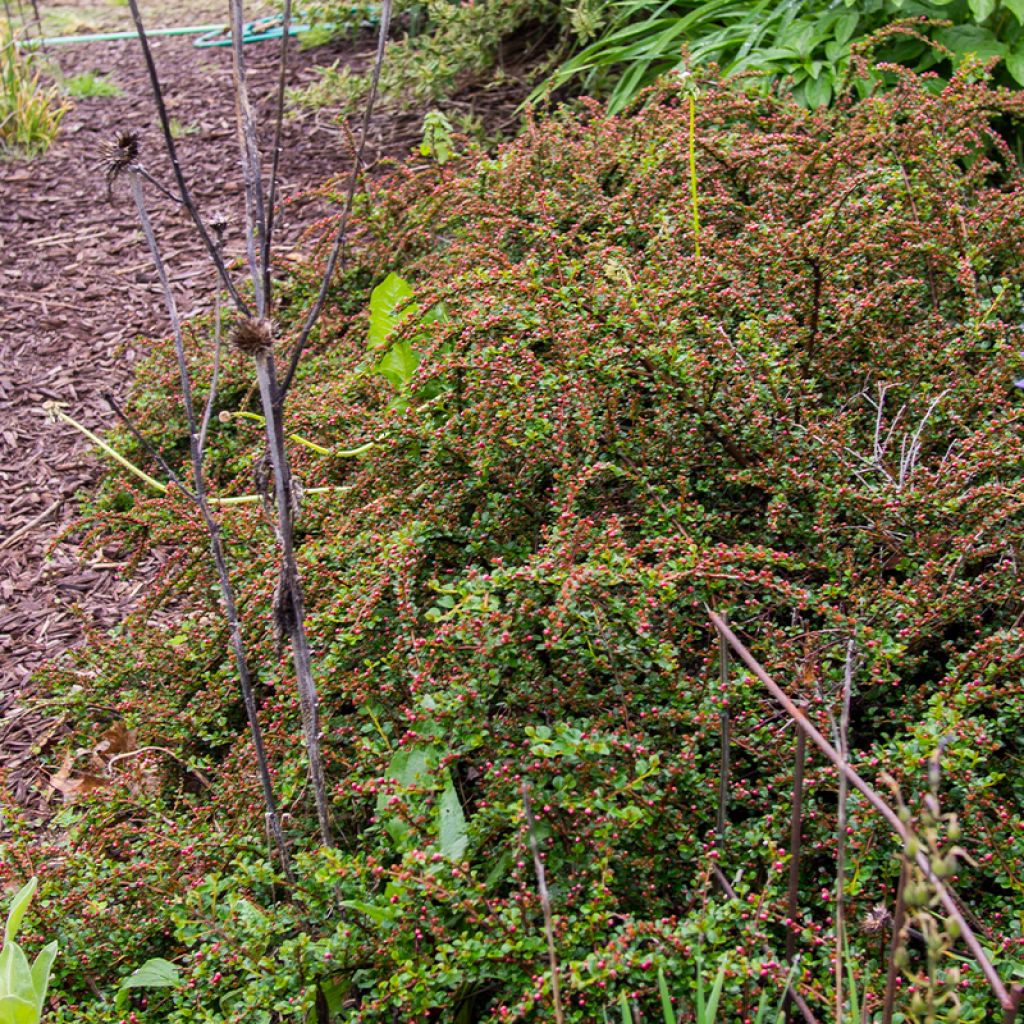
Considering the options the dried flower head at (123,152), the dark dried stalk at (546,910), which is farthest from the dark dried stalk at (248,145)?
the dark dried stalk at (546,910)

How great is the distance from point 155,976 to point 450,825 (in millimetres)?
501

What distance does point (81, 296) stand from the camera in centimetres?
443

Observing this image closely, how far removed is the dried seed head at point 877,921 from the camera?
4.33 ft

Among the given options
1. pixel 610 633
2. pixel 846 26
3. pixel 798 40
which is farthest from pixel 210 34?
pixel 610 633

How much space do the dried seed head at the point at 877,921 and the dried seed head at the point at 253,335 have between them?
107 cm

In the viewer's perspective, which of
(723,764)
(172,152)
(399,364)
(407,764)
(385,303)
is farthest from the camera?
(385,303)

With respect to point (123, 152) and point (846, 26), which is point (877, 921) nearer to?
point (123, 152)

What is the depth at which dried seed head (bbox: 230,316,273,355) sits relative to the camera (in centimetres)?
134

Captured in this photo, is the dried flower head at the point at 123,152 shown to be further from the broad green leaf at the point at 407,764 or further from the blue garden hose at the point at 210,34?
the blue garden hose at the point at 210,34

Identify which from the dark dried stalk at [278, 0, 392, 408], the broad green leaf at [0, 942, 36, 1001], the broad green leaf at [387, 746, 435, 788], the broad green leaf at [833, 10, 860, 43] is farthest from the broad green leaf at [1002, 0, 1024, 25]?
the broad green leaf at [0, 942, 36, 1001]

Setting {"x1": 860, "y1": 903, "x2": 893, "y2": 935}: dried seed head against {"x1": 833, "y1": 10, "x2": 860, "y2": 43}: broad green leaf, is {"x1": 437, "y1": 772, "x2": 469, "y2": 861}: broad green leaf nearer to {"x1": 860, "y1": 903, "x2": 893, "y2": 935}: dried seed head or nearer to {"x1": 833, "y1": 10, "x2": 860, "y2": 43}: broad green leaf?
{"x1": 860, "y1": 903, "x2": 893, "y2": 935}: dried seed head

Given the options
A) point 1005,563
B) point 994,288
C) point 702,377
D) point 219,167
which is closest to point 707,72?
point 994,288

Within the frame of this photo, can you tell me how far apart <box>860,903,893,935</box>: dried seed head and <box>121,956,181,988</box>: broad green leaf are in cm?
99

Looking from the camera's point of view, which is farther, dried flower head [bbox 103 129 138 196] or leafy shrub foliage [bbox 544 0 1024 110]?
leafy shrub foliage [bbox 544 0 1024 110]
